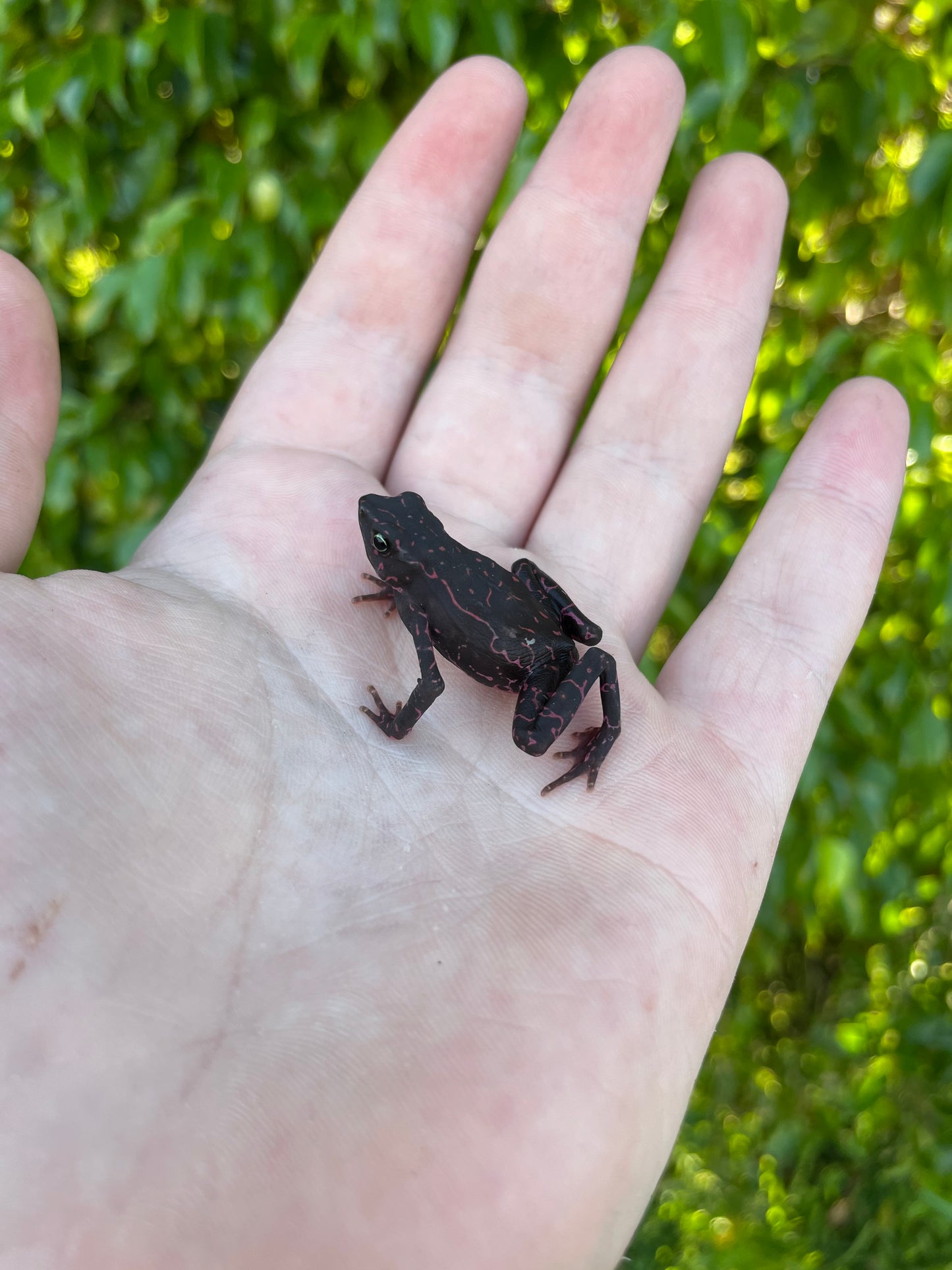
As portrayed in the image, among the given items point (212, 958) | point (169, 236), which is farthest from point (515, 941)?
point (169, 236)

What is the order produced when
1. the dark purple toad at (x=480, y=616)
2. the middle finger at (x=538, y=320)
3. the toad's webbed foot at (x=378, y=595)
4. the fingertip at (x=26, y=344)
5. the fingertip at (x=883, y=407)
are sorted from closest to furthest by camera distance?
the fingertip at (x=26, y=344) < the dark purple toad at (x=480, y=616) < the toad's webbed foot at (x=378, y=595) < the fingertip at (x=883, y=407) < the middle finger at (x=538, y=320)

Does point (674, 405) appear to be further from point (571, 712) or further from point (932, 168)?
point (571, 712)

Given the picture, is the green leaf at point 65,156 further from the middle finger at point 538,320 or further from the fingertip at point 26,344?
the middle finger at point 538,320

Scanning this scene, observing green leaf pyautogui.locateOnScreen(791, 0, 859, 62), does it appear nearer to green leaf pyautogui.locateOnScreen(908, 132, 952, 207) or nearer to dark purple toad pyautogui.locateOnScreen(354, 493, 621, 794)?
green leaf pyautogui.locateOnScreen(908, 132, 952, 207)

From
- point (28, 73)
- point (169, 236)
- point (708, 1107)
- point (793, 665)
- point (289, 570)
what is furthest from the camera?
point (708, 1107)

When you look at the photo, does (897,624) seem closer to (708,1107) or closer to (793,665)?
(793,665)

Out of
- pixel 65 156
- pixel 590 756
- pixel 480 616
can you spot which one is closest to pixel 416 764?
pixel 590 756

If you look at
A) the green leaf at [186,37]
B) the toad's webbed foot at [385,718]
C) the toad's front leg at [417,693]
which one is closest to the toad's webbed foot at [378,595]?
the toad's front leg at [417,693]
